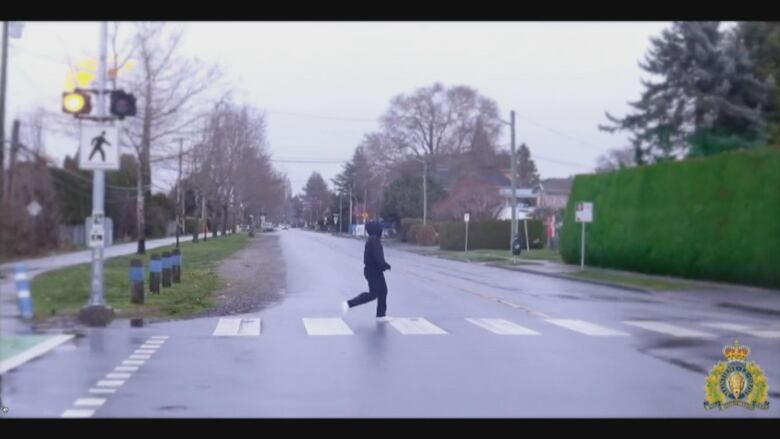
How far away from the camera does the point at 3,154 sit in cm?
3350

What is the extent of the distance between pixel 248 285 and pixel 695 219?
48.9 feet

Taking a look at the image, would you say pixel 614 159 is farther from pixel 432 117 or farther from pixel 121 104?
pixel 121 104

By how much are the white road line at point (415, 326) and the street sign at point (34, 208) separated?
18.8m

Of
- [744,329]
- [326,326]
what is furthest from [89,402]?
[744,329]

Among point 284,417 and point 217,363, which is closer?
point 284,417

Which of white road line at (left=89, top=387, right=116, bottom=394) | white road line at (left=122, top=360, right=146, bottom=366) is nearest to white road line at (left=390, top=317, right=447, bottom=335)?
white road line at (left=122, top=360, right=146, bottom=366)

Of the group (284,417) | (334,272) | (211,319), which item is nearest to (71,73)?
(211,319)

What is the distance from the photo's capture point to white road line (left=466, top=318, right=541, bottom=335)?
1673 cm

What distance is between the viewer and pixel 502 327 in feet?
57.6

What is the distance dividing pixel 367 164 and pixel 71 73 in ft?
187

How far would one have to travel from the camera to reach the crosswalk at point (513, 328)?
54.6 feet

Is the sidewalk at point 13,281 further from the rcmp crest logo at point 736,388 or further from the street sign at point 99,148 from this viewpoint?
the rcmp crest logo at point 736,388

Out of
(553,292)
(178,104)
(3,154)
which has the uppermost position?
(178,104)
